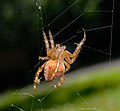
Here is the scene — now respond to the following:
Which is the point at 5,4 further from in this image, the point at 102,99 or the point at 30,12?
the point at 102,99

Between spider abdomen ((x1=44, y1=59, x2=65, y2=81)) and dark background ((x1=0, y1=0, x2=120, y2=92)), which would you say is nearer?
spider abdomen ((x1=44, y1=59, x2=65, y2=81))

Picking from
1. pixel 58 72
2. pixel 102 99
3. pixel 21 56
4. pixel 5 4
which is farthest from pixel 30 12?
pixel 58 72

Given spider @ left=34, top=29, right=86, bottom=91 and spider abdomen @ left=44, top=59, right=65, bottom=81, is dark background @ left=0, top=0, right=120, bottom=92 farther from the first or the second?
spider abdomen @ left=44, top=59, right=65, bottom=81

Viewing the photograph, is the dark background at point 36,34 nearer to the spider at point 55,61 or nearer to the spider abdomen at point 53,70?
the spider at point 55,61

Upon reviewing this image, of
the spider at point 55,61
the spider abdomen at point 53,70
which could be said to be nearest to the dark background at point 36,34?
the spider at point 55,61

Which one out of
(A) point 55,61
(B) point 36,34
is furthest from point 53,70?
(B) point 36,34

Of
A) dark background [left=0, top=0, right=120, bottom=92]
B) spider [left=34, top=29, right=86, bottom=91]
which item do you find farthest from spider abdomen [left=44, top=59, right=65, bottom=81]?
dark background [left=0, top=0, right=120, bottom=92]

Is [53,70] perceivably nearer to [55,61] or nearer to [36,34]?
[55,61]

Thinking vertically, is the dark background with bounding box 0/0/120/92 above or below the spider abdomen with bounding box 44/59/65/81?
above
